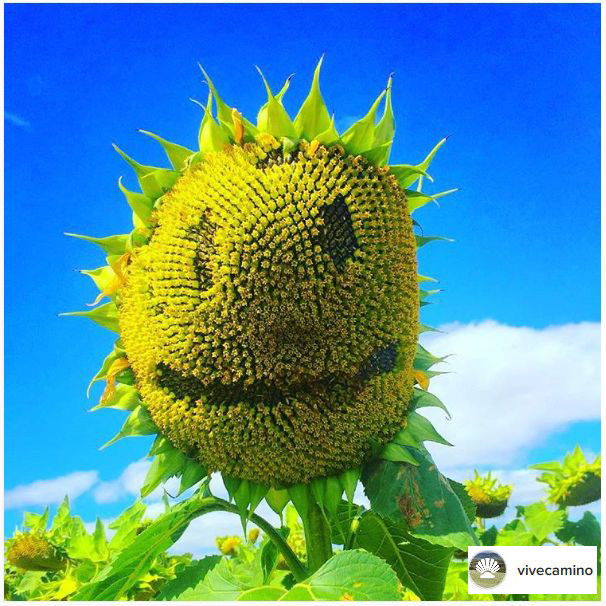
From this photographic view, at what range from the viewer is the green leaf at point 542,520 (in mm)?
6242

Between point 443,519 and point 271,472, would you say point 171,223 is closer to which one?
point 271,472

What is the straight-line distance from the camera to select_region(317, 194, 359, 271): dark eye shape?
3.16 metres

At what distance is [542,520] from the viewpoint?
6344 mm

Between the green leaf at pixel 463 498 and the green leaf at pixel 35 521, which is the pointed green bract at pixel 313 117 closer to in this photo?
the green leaf at pixel 463 498

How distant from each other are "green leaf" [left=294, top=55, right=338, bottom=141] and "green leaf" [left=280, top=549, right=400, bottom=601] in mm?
1825

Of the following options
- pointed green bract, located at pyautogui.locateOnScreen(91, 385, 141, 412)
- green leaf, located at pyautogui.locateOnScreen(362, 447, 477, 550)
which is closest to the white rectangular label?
green leaf, located at pyautogui.locateOnScreen(362, 447, 477, 550)

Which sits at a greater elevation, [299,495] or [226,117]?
[226,117]

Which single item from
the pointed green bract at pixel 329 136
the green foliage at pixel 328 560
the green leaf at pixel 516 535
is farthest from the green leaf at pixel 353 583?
the green leaf at pixel 516 535

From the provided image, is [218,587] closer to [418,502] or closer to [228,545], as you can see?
[418,502]

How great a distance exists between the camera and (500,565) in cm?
400

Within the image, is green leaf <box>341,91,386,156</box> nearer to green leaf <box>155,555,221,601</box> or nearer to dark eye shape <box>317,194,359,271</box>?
dark eye shape <box>317,194,359,271</box>

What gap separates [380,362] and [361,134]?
1033 millimetres

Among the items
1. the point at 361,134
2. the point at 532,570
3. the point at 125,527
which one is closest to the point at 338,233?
the point at 361,134

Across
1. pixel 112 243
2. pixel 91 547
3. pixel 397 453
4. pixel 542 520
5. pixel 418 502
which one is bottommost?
pixel 91 547
